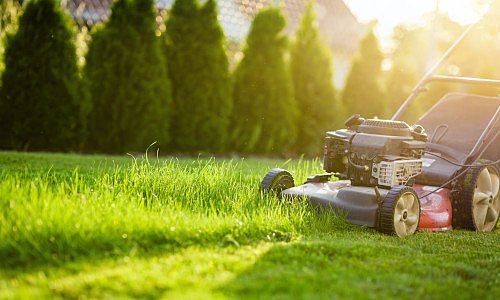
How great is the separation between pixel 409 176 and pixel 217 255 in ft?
7.77

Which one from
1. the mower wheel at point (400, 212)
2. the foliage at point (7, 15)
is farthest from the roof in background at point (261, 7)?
the mower wheel at point (400, 212)

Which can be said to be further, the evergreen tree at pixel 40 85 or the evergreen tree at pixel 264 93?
the evergreen tree at pixel 264 93

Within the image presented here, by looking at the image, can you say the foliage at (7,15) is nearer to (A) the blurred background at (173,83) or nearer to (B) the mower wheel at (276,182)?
(A) the blurred background at (173,83)

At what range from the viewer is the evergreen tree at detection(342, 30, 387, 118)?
14398mm

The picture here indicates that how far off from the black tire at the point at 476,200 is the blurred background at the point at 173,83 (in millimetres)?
2382

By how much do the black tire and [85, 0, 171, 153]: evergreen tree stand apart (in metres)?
5.69

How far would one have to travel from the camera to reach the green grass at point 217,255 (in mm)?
3686

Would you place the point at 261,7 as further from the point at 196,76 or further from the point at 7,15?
the point at 7,15

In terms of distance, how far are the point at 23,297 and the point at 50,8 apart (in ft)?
24.9

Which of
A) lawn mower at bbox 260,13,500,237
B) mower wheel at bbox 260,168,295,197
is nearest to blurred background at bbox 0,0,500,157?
lawn mower at bbox 260,13,500,237

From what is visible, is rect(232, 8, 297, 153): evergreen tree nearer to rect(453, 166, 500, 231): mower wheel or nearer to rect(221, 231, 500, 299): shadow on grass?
rect(453, 166, 500, 231): mower wheel

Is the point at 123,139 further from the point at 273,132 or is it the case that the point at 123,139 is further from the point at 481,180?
the point at 481,180

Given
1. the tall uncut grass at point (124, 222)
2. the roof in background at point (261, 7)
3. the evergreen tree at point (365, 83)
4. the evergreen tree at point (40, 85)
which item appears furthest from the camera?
the roof in background at point (261, 7)

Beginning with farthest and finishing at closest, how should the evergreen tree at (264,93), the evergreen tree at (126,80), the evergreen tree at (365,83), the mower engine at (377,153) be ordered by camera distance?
the evergreen tree at (365,83)
the evergreen tree at (264,93)
the evergreen tree at (126,80)
the mower engine at (377,153)
